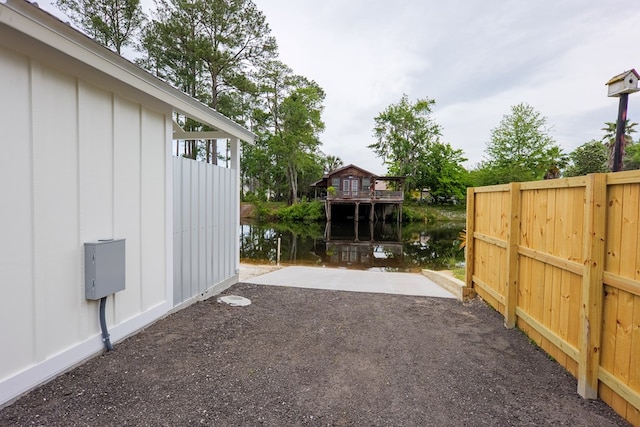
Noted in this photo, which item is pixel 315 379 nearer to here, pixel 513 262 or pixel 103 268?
pixel 103 268

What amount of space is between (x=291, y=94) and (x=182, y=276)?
85.2ft

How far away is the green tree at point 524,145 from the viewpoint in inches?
1123

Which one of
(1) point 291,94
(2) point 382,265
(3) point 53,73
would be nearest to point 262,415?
(3) point 53,73

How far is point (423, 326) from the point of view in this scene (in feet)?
12.4

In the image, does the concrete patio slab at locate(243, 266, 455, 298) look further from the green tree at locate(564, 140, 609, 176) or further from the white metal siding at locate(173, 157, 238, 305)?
the green tree at locate(564, 140, 609, 176)

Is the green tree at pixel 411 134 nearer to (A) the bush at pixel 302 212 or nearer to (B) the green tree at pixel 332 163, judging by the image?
(A) the bush at pixel 302 212

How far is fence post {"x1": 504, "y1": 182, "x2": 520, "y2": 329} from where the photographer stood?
12.0ft

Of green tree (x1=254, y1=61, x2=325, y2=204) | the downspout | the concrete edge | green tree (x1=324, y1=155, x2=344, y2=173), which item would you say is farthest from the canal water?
green tree (x1=324, y1=155, x2=344, y2=173)

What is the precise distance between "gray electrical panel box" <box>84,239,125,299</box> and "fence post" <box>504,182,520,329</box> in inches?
158

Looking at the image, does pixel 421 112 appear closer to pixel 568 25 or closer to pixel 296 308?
pixel 568 25

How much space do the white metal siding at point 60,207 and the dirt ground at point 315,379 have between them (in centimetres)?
29

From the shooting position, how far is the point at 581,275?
2.51 meters

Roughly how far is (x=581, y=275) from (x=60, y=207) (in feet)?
13.2

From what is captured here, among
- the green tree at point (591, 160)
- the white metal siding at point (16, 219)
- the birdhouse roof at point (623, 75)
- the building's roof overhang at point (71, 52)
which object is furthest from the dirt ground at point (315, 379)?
the green tree at point (591, 160)
